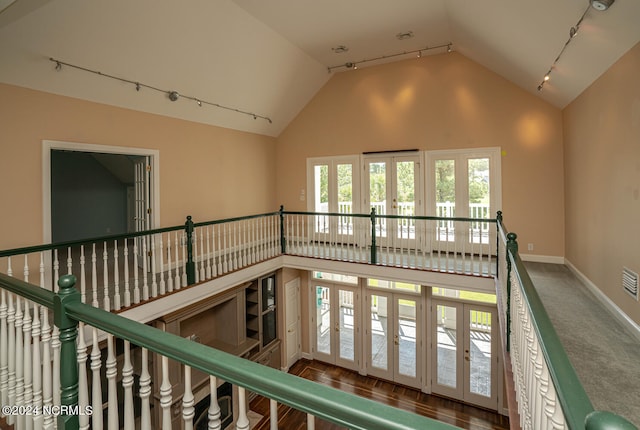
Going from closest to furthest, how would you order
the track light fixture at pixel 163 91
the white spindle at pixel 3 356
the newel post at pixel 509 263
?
the white spindle at pixel 3 356 < the newel post at pixel 509 263 < the track light fixture at pixel 163 91

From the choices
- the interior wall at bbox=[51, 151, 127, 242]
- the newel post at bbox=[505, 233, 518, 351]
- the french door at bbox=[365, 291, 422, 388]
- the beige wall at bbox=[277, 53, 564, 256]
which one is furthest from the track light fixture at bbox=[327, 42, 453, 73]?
the interior wall at bbox=[51, 151, 127, 242]

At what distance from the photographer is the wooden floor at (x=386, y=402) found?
19.6 feet

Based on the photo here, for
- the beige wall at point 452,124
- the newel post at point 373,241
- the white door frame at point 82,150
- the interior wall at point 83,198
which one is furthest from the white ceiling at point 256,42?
the interior wall at point 83,198

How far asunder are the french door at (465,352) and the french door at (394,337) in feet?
1.23

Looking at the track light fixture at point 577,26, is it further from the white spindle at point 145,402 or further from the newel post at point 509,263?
the white spindle at point 145,402

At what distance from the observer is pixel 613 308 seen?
3629mm

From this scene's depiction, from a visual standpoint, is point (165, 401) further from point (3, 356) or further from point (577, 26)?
point (577, 26)

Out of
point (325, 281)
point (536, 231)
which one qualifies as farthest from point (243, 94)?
point (536, 231)

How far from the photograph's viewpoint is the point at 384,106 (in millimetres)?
7281

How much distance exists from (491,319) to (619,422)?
21.7ft

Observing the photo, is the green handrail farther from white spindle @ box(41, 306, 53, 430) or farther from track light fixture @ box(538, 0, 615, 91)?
track light fixture @ box(538, 0, 615, 91)

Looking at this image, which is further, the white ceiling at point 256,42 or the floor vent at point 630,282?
the white ceiling at point 256,42

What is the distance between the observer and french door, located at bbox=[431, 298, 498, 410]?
6.36 m

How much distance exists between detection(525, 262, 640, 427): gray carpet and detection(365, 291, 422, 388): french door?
293 cm
